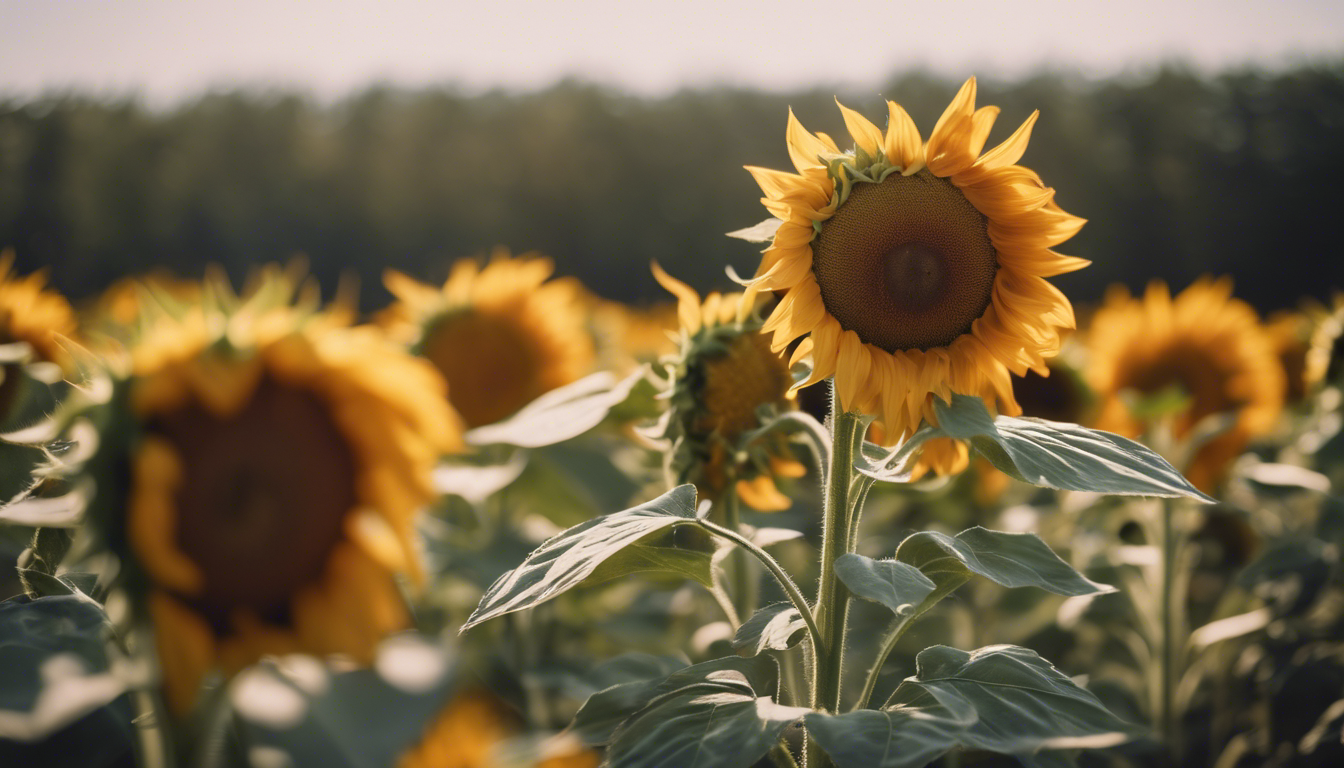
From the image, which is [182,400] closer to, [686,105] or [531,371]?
[531,371]

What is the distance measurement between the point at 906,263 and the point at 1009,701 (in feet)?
1.70

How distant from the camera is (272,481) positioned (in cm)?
77

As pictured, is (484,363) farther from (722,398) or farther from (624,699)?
(624,699)

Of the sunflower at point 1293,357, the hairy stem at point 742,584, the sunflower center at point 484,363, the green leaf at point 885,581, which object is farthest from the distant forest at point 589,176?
the green leaf at point 885,581

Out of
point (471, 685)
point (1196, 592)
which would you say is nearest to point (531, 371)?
point (471, 685)

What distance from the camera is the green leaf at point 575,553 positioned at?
84 cm

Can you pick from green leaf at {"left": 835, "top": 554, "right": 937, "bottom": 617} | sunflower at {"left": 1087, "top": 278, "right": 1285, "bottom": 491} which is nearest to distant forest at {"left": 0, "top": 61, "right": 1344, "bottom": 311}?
sunflower at {"left": 1087, "top": 278, "right": 1285, "bottom": 491}

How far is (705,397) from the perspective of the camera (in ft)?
4.33

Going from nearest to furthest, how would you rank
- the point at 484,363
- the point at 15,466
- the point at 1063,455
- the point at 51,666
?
the point at 51,666, the point at 1063,455, the point at 15,466, the point at 484,363

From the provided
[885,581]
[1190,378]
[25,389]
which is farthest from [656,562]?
[1190,378]

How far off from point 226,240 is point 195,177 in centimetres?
173

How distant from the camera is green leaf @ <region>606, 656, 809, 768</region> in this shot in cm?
85

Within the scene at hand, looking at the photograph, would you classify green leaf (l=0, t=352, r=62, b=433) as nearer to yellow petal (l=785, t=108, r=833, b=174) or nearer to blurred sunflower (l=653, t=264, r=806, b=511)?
blurred sunflower (l=653, t=264, r=806, b=511)

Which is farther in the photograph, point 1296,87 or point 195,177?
point 195,177
